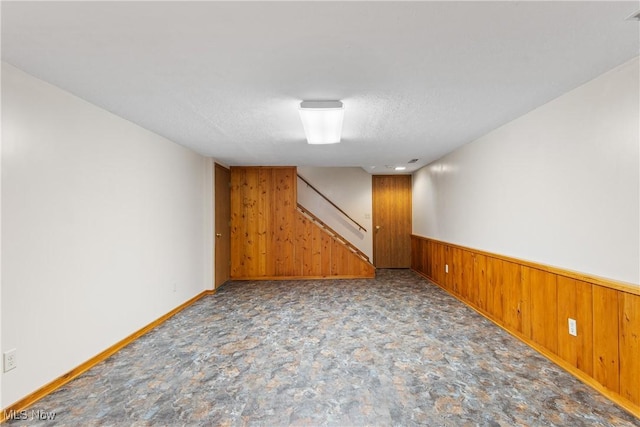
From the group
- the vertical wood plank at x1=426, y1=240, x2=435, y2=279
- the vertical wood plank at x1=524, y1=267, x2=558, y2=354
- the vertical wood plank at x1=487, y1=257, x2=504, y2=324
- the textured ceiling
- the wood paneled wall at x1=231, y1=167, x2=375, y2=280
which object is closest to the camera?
the textured ceiling

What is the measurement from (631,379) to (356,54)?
2.76 metres

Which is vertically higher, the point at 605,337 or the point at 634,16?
the point at 634,16

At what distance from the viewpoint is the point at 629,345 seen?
1.88m

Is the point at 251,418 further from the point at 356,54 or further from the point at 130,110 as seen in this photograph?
the point at 130,110

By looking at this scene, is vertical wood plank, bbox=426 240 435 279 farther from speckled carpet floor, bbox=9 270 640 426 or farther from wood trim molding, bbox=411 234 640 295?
wood trim molding, bbox=411 234 640 295

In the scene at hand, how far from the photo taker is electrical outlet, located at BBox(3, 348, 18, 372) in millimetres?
1799

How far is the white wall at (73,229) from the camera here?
1879 millimetres

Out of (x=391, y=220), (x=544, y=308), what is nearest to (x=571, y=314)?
(x=544, y=308)

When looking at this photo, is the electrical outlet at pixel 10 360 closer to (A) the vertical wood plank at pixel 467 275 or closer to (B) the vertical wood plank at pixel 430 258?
(A) the vertical wood plank at pixel 467 275

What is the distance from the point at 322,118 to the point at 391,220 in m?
4.84

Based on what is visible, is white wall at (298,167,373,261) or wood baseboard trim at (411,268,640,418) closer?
wood baseboard trim at (411,268,640,418)

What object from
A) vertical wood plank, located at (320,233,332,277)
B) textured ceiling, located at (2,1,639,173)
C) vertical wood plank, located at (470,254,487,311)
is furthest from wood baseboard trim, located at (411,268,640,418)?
vertical wood plank, located at (320,233,332,277)

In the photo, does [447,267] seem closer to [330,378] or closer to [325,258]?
[325,258]

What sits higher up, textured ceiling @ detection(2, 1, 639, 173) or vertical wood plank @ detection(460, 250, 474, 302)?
textured ceiling @ detection(2, 1, 639, 173)
